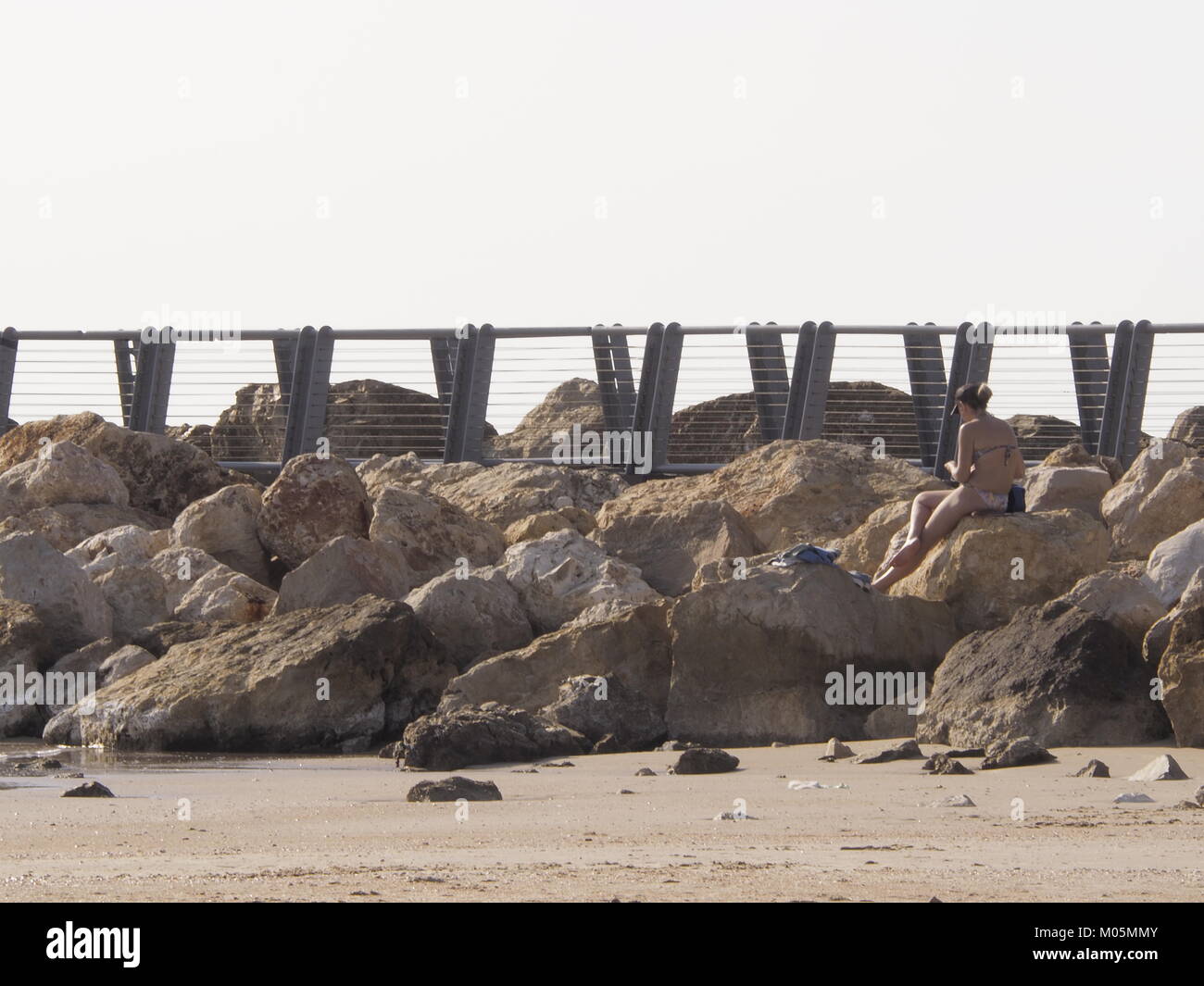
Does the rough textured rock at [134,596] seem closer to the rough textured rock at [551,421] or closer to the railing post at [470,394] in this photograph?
the railing post at [470,394]

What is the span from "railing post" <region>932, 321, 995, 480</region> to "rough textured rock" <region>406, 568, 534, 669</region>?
533cm

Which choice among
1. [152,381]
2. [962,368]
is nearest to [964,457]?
[962,368]

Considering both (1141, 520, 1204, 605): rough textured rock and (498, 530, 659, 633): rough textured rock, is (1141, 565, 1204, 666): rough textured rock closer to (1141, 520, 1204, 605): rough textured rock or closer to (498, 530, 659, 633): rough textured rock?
(1141, 520, 1204, 605): rough textured rock

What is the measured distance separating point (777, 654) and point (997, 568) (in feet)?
5.33

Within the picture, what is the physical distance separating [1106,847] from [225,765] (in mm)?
4757

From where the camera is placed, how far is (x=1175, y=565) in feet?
32.5

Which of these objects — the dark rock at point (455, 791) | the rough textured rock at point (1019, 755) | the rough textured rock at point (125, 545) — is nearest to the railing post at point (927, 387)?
the rough textured rock at point (125, 545)

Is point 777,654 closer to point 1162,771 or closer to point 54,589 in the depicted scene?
point 1162,771

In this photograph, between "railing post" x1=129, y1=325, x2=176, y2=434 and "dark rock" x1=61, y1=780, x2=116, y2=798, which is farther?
"railing post" x1=129, y1=325, x2=176, y2=434

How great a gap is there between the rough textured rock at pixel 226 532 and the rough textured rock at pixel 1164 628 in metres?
7.19

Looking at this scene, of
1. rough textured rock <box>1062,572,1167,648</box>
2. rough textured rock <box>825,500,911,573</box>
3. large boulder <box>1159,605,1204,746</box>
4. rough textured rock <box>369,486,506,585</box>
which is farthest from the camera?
rough textured rock <box>369,486,506,585</box>

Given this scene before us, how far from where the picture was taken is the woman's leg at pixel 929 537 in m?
10.7

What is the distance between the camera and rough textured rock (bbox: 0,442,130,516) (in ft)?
50.1

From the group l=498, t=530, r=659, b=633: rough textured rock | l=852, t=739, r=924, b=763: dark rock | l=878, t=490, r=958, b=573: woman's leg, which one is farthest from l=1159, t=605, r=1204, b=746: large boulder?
l=498, t=530, r=659, b=633: rough textured rock
